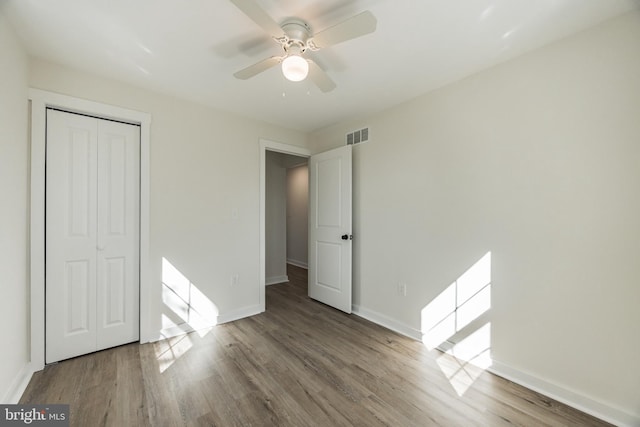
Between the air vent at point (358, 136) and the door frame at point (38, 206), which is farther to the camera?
the air vent at point (358, 136)

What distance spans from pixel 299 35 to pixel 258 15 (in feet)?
1.16

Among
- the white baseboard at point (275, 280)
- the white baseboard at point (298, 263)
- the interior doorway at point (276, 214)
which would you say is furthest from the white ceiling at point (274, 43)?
the white baseboard at point (298, 263)

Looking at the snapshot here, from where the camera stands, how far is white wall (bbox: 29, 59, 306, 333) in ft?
8.08

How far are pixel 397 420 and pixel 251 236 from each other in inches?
93.0

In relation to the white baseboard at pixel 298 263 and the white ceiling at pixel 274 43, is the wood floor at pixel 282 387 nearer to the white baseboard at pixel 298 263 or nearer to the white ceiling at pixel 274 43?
the white ceiling at pixel 274 43

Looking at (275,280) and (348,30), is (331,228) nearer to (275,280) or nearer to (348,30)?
(275,280)

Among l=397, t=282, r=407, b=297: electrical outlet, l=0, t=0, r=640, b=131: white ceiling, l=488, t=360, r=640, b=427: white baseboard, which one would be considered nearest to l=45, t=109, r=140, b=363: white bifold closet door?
l=0, t=0, r=640, b=131: white ceiling

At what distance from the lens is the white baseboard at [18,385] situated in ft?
5.36

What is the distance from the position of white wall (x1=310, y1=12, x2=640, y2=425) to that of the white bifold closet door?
2792mm

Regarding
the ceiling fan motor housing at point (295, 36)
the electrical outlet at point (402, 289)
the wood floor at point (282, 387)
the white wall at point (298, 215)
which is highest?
the ceiling fan motor housing at point (295, 36)

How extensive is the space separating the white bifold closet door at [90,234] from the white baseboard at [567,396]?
329 cm

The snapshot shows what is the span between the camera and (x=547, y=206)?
1.85m

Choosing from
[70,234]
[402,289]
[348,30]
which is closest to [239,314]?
[70,234]

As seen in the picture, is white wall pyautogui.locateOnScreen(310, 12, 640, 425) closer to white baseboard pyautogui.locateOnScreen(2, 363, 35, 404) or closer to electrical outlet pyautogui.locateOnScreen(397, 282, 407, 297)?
electrical outlet pyautogui.locateOnScreen(397, 282, 407, 297)
